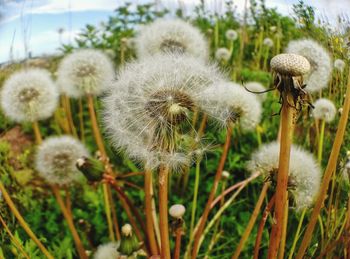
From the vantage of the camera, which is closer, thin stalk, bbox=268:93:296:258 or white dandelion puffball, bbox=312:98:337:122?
thin stalk, bbox=268:93:296:258

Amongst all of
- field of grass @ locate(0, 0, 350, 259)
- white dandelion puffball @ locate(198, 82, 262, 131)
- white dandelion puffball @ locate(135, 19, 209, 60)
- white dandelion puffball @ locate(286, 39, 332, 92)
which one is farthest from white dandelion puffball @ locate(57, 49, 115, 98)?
white dandelion puffball @ locate(286, 39, 332, 92)

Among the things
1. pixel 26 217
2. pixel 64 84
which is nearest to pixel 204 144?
pixel 64 84

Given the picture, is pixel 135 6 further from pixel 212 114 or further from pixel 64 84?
pixel 212 114

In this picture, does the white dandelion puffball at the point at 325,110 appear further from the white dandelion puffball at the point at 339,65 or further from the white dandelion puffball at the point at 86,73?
the white dandelion puffball at the point at 86,73

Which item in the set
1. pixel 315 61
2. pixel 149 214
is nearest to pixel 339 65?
pixel 315 61

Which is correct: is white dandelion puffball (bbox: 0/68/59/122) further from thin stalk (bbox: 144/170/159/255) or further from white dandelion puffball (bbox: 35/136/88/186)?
thin stalk (bbox: 144/170/159/255)

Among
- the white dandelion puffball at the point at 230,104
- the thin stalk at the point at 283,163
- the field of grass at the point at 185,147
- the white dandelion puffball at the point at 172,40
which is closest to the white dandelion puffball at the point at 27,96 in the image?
the field of grass at the point at 185,147

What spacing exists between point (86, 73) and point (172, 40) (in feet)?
0.92

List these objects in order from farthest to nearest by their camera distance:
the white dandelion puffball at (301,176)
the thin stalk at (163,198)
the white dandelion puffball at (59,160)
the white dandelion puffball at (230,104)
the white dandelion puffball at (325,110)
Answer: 1. the white dandelion puffball at (59,160)
2. the white dandelion puffball at (325,110)
3. the white dandelion puffball at (301,176)
4. the white dandelion puffball at (230,104)
5. the thin stalk at (163,198)

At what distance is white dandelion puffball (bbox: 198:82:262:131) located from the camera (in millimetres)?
874

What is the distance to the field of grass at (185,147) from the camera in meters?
0.82

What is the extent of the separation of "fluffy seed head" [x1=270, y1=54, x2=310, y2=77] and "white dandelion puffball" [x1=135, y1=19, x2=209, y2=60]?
0.68 metres

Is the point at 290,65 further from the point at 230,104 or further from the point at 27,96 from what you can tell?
the point at 27,96

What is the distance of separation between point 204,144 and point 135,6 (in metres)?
1.72
